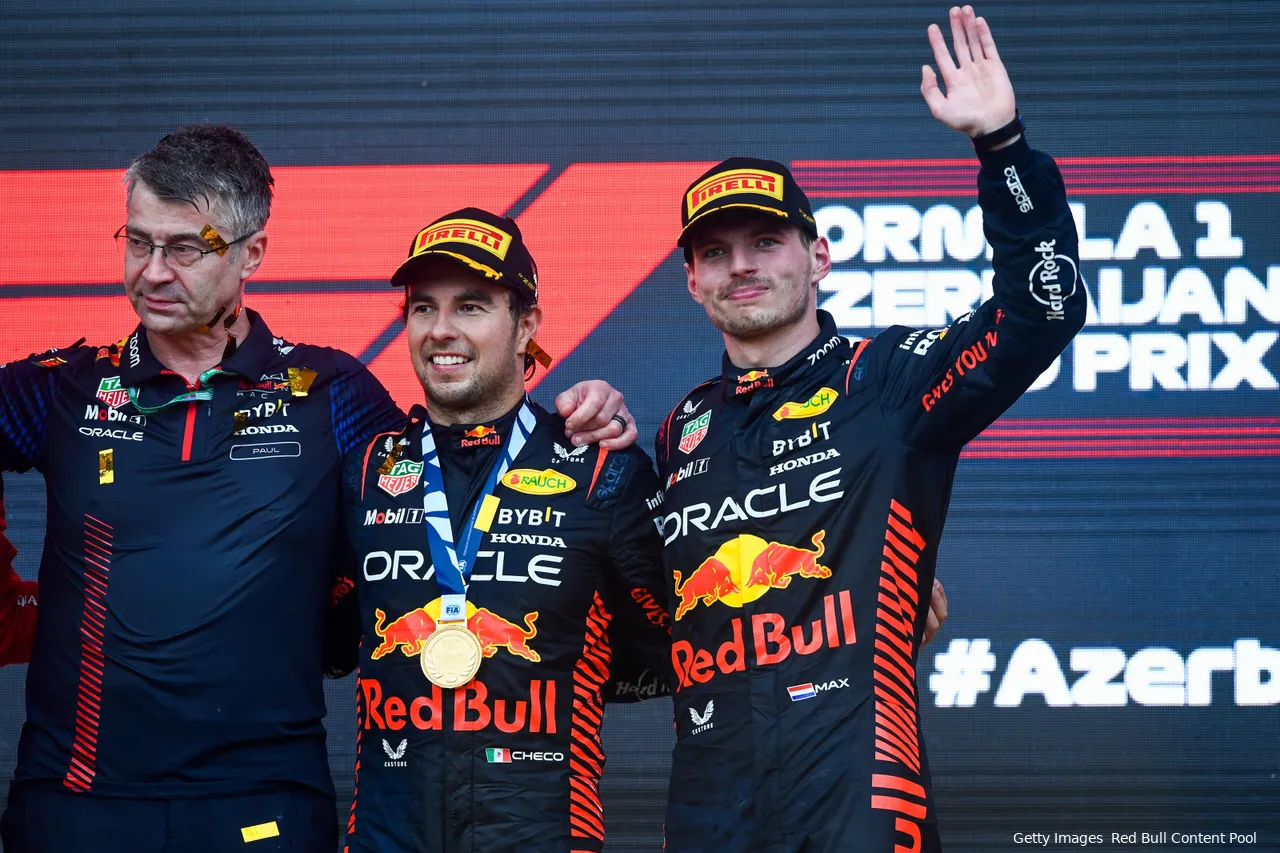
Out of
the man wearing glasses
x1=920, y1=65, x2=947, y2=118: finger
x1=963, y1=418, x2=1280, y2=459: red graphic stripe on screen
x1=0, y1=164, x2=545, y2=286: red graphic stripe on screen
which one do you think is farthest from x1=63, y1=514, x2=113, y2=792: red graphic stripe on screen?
x1=963, y1=418, x2=1280, y2=459: red graphic stripe on screen

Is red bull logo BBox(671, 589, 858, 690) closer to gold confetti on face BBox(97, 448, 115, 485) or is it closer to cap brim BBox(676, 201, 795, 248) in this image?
cap brim BBox(676, 201, 795, 248)

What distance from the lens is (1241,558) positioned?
10.5ft

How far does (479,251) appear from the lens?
2396mm

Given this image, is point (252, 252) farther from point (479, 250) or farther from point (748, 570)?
point (748, 570)

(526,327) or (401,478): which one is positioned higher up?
(526,327)

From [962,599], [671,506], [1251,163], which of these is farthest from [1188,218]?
[671,506]

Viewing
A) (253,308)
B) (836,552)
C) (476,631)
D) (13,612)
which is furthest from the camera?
(253,308)

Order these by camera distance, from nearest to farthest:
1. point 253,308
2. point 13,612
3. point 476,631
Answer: point 476,631 → point 13,612 → point 253,308

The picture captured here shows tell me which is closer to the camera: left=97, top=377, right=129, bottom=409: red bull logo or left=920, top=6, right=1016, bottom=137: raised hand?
left=920, top=6, right=1016, bottom=137: raised hand

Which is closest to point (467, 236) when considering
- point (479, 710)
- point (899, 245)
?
point (479, 710)

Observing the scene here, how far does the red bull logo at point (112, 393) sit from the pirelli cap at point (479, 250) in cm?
50

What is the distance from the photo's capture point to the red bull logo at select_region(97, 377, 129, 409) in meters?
2.43

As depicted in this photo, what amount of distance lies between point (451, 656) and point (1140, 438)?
1.79 m

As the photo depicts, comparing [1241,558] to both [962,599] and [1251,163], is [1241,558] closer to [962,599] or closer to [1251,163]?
[962,599]
